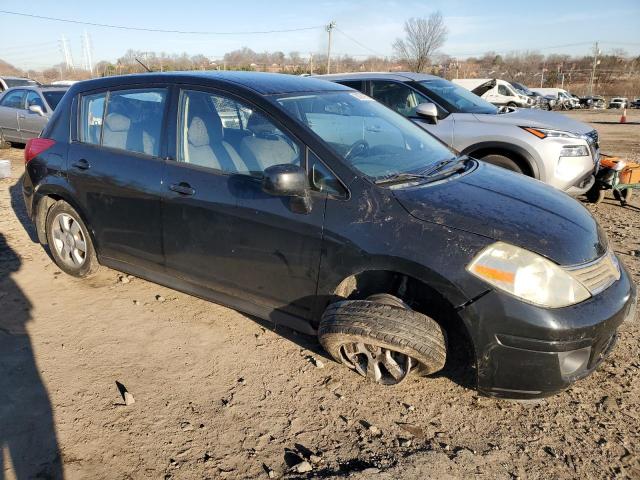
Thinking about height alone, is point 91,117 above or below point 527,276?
above

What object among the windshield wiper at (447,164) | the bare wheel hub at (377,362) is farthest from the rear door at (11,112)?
the bare wheel hub at (377,362)

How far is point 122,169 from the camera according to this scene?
3.51m

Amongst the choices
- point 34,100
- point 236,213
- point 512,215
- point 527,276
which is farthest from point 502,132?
point 34,100

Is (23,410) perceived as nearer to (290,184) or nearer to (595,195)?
(290,184)

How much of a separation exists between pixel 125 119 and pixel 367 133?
71.5 inches

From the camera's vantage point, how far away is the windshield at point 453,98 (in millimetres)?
6426

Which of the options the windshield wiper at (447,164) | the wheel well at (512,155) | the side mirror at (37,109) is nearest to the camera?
the windshield wiper at (447,164)

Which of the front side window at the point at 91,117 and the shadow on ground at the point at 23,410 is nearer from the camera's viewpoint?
the shadow on ground at the point at 23,410

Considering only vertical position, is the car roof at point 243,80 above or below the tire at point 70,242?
above

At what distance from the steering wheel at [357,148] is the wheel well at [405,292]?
71cm

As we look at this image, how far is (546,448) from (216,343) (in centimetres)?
205

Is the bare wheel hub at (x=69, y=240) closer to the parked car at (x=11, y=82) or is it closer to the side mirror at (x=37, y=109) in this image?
the side mirror at (x=37, y=109)

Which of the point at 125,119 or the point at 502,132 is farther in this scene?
the point at 502,132

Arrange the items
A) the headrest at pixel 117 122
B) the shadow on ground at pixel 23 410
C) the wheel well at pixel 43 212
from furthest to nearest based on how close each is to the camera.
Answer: the wheel well at pixel 43 212 → the headrest at pixel 117 122 → the shadow on ground at pixel 23 410
